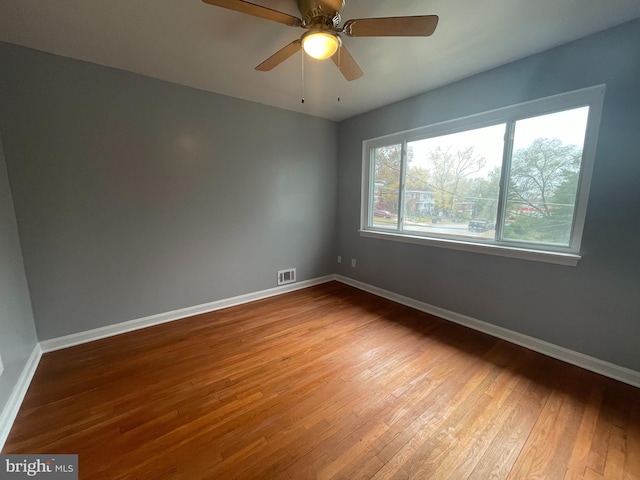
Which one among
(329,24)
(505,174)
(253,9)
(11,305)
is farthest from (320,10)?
(11,305)

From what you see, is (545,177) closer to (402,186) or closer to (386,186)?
(402,186)

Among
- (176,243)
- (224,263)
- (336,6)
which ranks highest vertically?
(336,6)

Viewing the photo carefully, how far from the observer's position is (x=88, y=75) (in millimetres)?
2150

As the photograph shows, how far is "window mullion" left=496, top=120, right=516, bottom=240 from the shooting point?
7.55 feet

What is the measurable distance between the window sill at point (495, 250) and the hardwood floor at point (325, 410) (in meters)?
0.82

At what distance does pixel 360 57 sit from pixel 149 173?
7.32 ft

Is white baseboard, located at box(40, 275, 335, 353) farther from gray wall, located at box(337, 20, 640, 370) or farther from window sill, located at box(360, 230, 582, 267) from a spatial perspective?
gray wall, located at box(337, 20, 640, 370)

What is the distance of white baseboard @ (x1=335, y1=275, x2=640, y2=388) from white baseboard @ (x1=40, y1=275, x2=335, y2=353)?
172cm

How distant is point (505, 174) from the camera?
2.36 meters

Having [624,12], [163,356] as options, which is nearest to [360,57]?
[624,12]

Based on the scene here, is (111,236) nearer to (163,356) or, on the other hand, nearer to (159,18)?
(163,356)

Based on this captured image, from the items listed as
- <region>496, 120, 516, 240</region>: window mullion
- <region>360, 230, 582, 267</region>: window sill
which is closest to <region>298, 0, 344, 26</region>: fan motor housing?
<region>496, 120, 516, 240</region>: window mullion

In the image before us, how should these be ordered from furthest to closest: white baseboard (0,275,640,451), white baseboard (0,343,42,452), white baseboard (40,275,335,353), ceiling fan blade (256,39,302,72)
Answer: white baseboard (40,275,335,353) → white baseboard (0,275,640,451) → ceiling fan blade (256,39,302,72) → white baseboard (0,343,42,452)

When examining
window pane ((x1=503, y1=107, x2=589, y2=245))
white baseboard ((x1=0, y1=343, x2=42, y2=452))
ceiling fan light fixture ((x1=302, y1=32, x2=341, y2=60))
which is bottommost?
white baseboard ((x1=0, y1=343, x2=42, y2=452))
